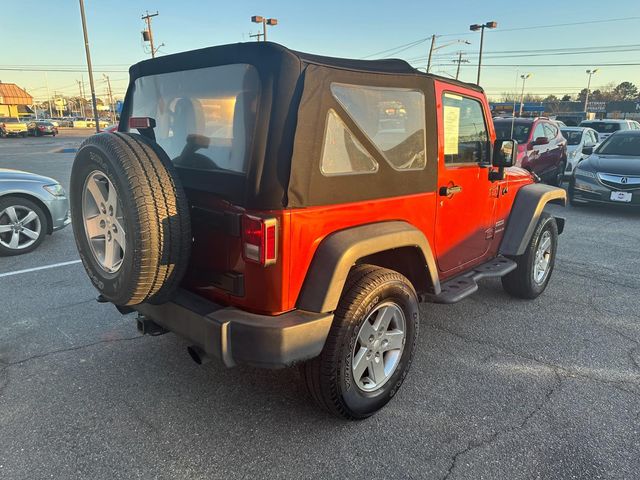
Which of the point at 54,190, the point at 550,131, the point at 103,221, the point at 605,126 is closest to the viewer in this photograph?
the point at 103,221

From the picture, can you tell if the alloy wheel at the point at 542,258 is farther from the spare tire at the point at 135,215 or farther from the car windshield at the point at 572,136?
the car windshield at the point at 572,136

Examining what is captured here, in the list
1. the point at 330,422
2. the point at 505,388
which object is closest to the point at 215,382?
the point at 330,422

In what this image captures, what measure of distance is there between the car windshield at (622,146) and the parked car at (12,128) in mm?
39469

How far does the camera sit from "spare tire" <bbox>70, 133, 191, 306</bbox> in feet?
6.88

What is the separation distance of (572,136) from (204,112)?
13.8 m

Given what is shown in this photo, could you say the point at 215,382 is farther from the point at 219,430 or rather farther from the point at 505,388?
the point at 505,388

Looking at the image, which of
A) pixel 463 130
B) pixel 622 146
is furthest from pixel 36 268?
pixel 622 146

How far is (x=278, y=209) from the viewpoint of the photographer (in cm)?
209

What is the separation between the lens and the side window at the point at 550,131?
10570 millimetres

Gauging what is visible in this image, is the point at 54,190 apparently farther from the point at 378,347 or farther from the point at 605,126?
the point at 605,126

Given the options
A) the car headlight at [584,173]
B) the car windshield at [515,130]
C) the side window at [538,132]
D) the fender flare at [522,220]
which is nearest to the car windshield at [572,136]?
the side window at [538,132]

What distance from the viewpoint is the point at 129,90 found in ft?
10.4

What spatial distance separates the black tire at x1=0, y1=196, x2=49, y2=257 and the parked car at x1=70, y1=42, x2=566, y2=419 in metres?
3.36

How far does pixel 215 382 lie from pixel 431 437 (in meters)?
1.36
